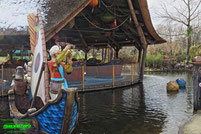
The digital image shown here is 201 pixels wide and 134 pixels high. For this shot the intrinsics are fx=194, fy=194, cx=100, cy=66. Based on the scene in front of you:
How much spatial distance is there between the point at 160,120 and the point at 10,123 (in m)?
4.67

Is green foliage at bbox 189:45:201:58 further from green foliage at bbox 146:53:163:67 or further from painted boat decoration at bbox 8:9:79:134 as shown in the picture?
painted boat decoration at bbox 8:9:79:134

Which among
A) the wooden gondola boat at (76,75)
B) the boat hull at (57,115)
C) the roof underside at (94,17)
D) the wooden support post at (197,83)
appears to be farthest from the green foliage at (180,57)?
the boat hull at (57,115)

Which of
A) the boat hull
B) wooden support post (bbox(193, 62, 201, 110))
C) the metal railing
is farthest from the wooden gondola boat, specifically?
the boat hull

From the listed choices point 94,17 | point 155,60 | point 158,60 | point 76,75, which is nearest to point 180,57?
point 158,60

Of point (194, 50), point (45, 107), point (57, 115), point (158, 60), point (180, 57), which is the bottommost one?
point (57, 115)

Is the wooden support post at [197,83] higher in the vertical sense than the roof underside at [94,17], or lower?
lower

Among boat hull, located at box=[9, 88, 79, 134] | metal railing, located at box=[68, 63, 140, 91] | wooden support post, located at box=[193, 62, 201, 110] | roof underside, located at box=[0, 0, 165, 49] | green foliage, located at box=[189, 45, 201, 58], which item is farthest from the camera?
green foliage, located at box=[189, 45, 201, 58]

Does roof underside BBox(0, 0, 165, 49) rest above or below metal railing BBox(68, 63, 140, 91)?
above

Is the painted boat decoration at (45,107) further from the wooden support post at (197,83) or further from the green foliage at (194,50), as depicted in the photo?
the green foliage at (194,50)

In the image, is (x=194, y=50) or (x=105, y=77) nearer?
(x=105, y=77)

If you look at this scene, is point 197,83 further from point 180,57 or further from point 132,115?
point 180,57

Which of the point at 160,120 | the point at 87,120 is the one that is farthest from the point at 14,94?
the point at 160,120

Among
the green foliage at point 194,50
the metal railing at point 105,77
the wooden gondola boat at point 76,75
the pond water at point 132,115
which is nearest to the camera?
the pond water at point 132,115

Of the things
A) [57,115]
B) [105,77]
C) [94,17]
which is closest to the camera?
[57,115]
